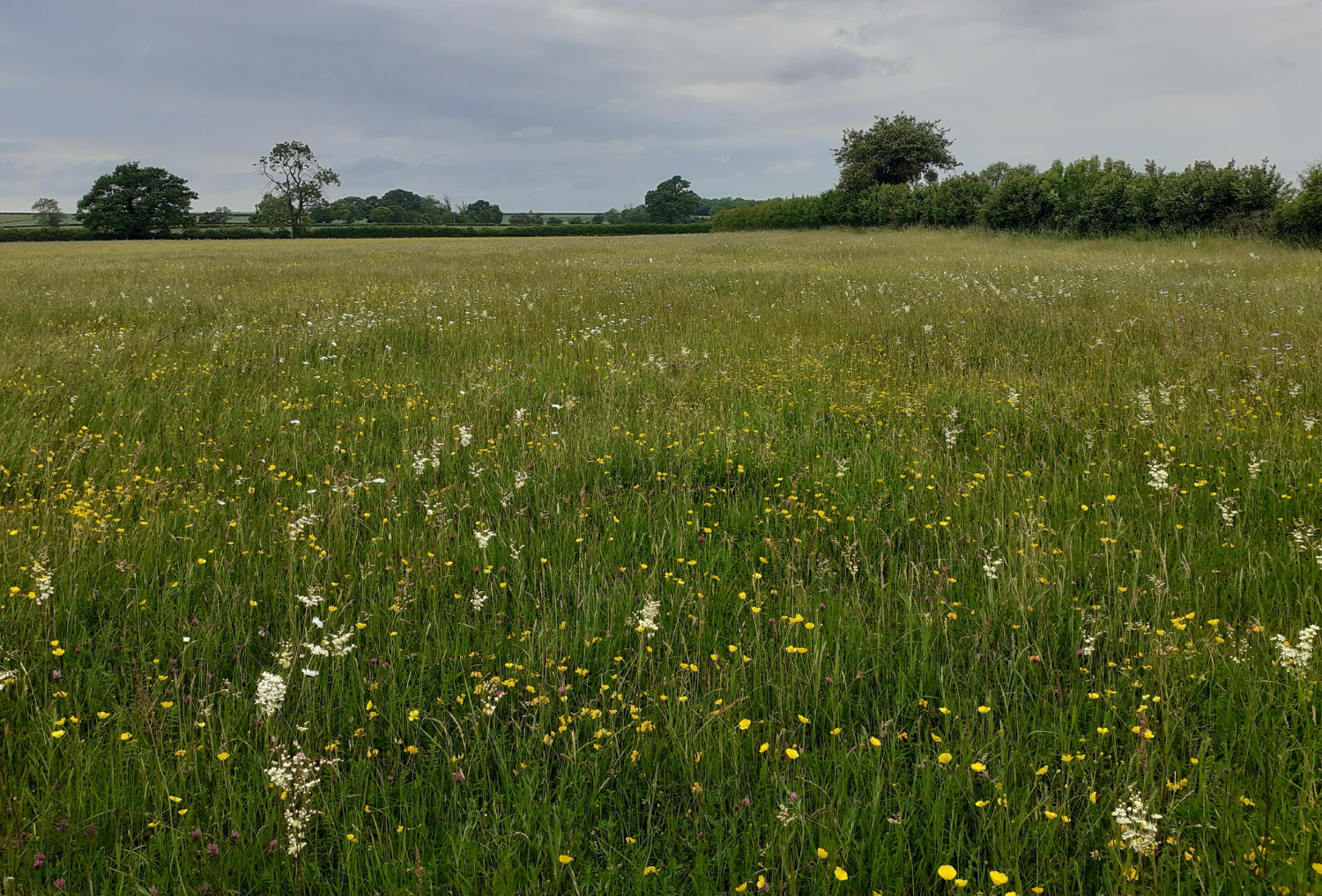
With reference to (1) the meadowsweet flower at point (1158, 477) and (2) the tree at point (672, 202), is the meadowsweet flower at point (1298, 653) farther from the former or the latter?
(2) the tree at point (672, 202)

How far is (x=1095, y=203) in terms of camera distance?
2517cm

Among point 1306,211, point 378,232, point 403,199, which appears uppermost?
point 403,199

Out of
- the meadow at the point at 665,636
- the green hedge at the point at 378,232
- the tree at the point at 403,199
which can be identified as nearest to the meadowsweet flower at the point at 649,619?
the meadow at the point at 665,636

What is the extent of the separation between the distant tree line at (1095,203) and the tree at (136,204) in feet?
215

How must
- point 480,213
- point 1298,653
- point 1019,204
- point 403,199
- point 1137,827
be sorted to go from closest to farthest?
point 1137,827
point 1298,653
point 1019,204
point 480,213
point 403,199

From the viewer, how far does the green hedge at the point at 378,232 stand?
65250 mm

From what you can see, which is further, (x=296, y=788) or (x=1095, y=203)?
(x=1095, y=203)

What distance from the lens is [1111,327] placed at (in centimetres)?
784

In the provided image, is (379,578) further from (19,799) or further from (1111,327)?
(1111,327)

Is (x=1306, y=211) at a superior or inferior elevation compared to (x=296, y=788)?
superior

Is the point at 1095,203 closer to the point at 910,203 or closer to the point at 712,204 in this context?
the point at 910,203

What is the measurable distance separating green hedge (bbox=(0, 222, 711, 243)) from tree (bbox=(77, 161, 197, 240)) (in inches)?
75.7

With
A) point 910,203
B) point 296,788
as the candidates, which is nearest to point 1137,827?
point 296,788

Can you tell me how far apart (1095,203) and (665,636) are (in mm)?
29166
